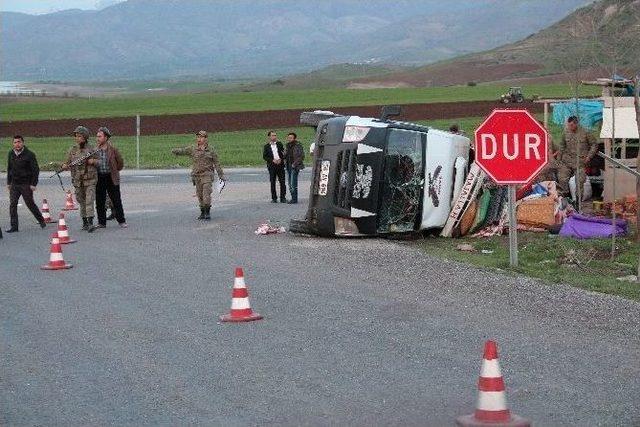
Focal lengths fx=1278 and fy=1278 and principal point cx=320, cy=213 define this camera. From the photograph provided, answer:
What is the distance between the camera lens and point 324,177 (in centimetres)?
2022

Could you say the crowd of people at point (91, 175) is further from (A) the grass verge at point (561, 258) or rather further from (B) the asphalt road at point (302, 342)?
(A) the grass verge at point (561, 258)

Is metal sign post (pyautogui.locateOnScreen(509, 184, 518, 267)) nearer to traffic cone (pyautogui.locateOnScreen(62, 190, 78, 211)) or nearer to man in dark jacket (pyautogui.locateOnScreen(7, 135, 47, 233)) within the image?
man in dark jacket (pyautogui.locateOnScreen(7, 135, 47, 233))

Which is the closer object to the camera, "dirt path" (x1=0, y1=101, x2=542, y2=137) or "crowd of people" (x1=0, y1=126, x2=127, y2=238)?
"crowd of people" (x1=0, y1=126, x2=127, y2=238)

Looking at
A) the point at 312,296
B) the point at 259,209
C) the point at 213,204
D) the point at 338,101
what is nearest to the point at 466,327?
the point at 312,296

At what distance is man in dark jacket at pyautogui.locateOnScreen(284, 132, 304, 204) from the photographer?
2855cm

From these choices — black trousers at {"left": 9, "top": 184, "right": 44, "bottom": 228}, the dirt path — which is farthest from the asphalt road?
the dirt path

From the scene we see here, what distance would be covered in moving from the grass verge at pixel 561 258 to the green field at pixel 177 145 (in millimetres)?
24791

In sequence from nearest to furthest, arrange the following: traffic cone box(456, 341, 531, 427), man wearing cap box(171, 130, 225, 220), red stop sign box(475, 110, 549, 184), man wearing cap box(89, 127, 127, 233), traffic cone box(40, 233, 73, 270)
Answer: traffic cone box(456, 341, 531, 427), red stop sign box(475, 110, 549, 184), traffic cone box(40, 233, 73, 270), man wearing cap box(89, 127, 127, 233), man wearing cap box(171, 130, 225, 220)

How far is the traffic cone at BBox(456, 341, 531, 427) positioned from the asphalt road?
14.2 inches

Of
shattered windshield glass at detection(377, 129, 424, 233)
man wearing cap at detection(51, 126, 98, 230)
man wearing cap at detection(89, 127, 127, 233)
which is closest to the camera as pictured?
shattered windshield glass at detection(377, 129, 424, 233)

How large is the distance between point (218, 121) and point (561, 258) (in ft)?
173

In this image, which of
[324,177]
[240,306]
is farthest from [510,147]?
[240,306]

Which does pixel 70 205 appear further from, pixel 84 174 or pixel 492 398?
pixel 492 398

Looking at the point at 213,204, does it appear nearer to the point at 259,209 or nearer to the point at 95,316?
the point at 259,209
